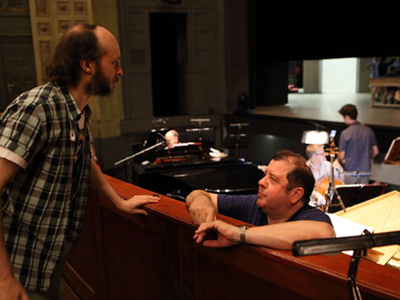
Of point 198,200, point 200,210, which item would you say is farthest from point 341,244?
point 198,200

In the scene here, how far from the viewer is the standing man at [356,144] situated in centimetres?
645

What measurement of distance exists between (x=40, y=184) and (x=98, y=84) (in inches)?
19.9

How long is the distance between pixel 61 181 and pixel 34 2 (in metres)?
Result: 9.20

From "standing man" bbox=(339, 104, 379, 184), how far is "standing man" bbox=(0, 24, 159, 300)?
5143mm

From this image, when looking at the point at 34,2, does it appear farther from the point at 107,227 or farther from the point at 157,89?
the point at 107,227

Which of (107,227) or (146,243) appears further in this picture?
(107,227)

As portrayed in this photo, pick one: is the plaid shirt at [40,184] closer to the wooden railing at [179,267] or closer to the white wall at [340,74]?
the wooden railing at [179,267]

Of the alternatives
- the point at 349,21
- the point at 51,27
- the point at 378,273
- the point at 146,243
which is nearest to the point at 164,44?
the point at 51,27

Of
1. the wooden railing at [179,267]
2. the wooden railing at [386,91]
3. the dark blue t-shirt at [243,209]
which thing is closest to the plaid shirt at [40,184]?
the wooden railing at [179,267]

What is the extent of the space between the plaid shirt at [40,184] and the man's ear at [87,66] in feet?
0.41

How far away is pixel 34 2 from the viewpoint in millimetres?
9805

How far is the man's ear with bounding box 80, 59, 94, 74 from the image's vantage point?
1918 mm

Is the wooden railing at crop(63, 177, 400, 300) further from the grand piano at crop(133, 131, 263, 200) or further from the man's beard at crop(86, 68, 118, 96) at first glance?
the grand piano at crop(133, 131, 263, 200)

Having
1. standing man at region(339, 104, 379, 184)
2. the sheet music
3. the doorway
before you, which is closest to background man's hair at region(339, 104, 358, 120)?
standing man at region(339, 104, 379, 184)
